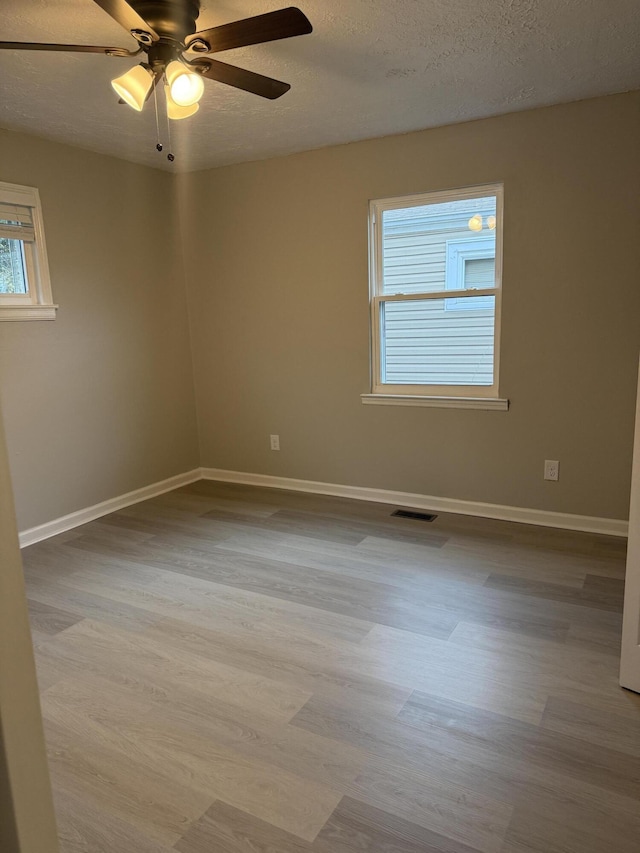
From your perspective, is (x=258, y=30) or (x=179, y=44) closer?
(x=258, y=30)

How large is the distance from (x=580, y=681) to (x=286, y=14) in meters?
2.44

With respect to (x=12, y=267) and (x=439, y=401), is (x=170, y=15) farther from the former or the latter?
(x=439, y=401)

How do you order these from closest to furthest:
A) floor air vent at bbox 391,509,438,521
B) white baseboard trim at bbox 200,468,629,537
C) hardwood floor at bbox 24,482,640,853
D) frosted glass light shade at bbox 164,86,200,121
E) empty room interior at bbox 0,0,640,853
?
hardwood floor at bbox 24,482,640,853, empty room interior at bbox 0,0,640,853, frosted glass light shade at bbox 164,86,200,121, white baseboard trim at bbox 200,468,629,537, floor air vent at bbox 391,509,438,521

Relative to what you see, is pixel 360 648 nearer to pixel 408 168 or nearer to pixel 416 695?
pixel 416 695

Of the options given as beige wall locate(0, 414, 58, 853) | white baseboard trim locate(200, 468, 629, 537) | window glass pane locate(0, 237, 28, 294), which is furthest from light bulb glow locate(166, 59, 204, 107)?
white baseboard trim locate(200, 468, 629, 537)

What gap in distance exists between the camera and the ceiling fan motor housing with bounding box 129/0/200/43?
1.89 metres

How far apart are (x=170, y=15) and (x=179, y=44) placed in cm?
12

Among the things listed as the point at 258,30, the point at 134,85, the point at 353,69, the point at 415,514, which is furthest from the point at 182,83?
the point at 415,514

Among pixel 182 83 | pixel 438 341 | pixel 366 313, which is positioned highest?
pixel 182 83

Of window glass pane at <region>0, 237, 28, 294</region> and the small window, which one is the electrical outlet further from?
window glass pane at <region>0, 237, 28, 294</region>

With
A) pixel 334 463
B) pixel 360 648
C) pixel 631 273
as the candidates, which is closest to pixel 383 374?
pixel 334 463

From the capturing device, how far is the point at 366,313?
12.6 feet

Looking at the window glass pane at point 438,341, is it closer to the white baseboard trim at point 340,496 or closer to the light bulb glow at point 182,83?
the white baseboard trim at point 340,496

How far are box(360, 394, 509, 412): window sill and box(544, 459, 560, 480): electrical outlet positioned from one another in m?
0.41
